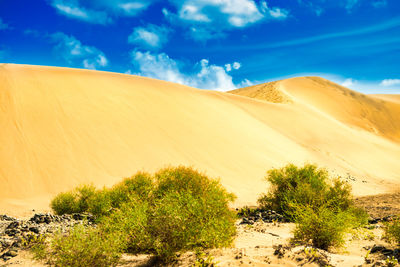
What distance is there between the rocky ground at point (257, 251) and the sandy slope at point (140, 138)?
423 cm

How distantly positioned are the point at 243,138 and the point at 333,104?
30964mm

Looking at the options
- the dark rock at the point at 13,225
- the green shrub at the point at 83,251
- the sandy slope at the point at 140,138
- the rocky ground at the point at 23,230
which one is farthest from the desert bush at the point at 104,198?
the green shrub at the point at 83,251

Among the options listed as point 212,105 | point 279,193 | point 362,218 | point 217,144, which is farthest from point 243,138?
point 362,218

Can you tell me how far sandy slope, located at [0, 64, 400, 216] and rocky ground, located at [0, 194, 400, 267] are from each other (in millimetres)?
4232

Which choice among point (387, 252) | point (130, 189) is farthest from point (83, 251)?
point (387, 252)

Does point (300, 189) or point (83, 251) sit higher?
point (300, 189)

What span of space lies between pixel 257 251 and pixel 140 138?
1274 centimetres

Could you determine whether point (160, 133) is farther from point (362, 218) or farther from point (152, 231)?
point (152, 231)

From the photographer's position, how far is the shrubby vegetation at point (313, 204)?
5105mm

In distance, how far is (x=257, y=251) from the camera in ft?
15.2

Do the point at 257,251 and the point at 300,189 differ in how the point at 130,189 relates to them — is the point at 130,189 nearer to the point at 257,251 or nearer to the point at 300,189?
the point at 257,251

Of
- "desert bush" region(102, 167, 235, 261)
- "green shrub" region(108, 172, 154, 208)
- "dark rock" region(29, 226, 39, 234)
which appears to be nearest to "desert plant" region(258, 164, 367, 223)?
"green shrub" region(108, 172, 154, 208)

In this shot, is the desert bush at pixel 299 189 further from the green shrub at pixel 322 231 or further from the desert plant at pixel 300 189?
the green shrub at pixel 322 231

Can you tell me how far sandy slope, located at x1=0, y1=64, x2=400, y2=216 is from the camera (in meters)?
12.7
